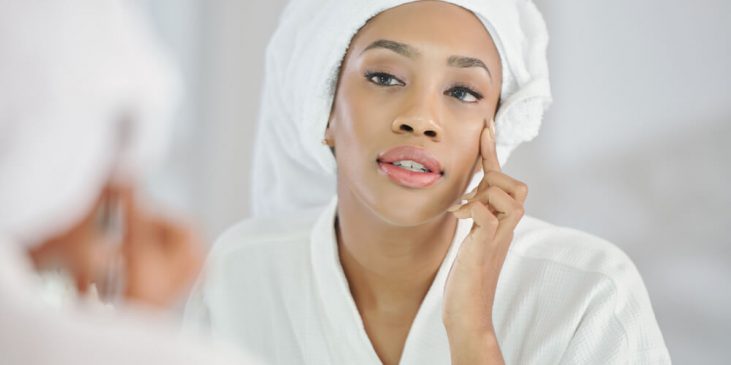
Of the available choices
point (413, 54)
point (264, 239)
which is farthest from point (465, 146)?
point (264, 239)

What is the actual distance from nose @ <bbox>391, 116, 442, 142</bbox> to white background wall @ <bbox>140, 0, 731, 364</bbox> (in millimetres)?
917

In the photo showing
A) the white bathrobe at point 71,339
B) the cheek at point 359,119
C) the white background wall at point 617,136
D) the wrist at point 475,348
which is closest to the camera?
the white bathrobe at point 71,339

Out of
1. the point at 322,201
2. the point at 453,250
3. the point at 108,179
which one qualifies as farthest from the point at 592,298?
the point at 108,179

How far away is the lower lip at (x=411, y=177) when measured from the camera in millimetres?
1312

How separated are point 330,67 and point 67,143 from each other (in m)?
0.87

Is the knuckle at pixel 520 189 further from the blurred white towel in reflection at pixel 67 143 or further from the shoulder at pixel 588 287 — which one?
the blurred white towel in reflection at pixel 67 143

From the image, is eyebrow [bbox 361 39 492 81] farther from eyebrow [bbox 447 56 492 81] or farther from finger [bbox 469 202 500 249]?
finger [bbox 469 202 500 249]

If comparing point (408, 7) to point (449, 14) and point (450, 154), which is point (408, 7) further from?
point (450, 154)

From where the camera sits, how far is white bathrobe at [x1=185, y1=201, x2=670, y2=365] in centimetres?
134

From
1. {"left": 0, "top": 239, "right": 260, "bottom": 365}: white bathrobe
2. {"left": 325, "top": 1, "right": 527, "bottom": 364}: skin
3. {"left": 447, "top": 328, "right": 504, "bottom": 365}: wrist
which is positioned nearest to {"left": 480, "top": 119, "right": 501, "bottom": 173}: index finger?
{"left": 325, "top": 1, "right": 527, "bottom": 364}: skin

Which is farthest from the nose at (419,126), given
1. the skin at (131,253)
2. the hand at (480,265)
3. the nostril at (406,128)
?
the skin at (131,253)

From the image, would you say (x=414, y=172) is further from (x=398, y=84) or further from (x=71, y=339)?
(x=71, y=339)

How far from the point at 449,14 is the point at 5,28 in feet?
2.82

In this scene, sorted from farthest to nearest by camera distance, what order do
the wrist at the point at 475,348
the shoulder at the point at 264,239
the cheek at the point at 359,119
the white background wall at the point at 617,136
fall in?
the white background wall at the point at 617,136, the shoulder at the point at 264,239, the cheek at the point at 359,119, the wrist at the point at 475,348
